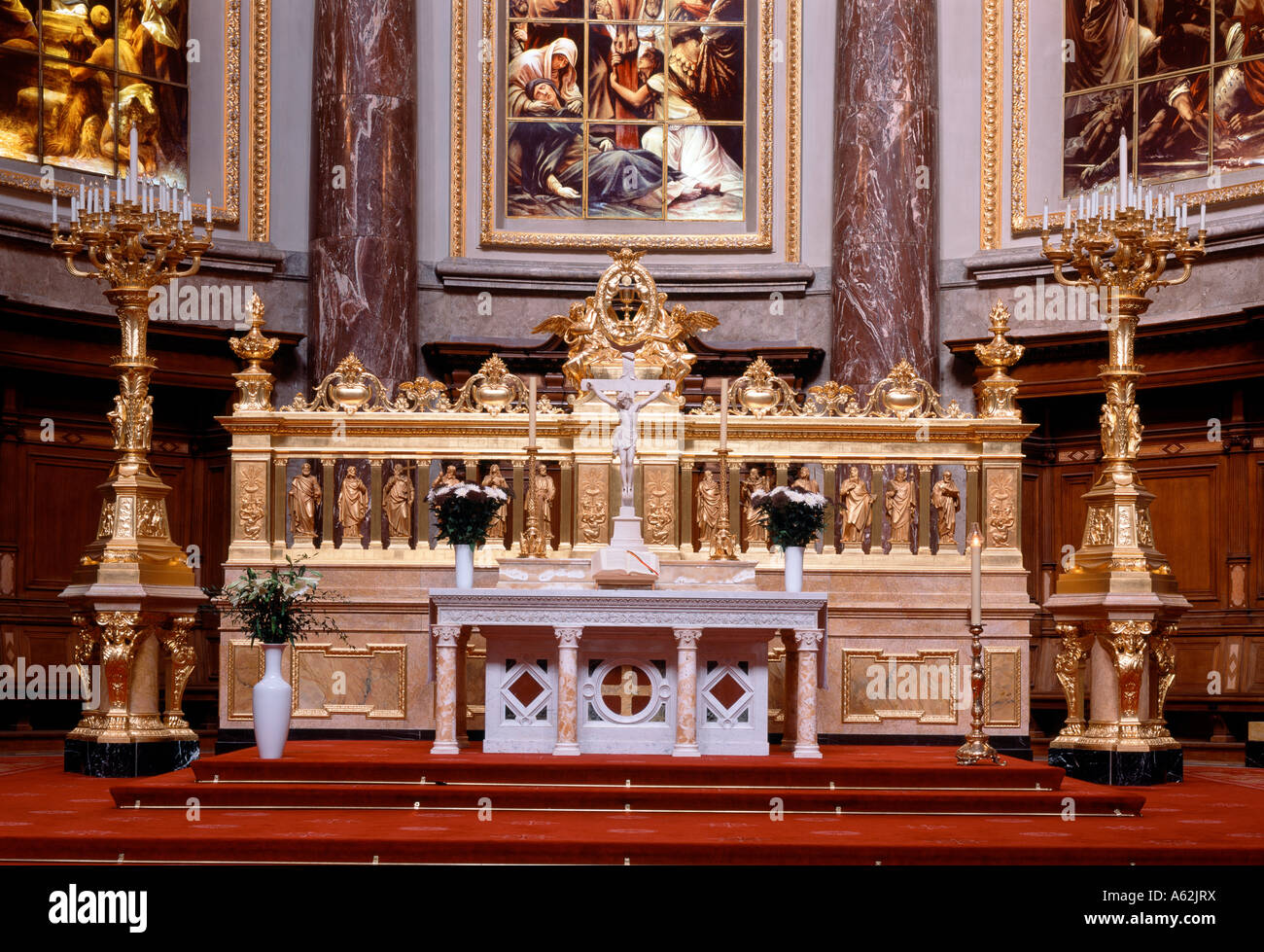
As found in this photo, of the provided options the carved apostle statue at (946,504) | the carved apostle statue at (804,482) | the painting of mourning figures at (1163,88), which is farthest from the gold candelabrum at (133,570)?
the painting of mourning figures at (1163,88)

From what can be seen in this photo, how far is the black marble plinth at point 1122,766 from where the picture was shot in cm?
958

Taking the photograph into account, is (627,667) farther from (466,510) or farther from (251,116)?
(251,116)

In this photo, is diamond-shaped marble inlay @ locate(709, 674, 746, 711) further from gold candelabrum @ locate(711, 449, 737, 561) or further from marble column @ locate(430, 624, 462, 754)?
marble column @ locate(430, 624, 462, 754)

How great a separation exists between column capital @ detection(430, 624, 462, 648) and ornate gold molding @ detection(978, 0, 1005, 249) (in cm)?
904

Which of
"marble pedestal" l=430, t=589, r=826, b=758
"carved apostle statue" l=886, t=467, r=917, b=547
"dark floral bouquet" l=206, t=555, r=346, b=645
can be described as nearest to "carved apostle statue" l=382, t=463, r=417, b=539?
"dark floral bouquet" l=206, t=555, r=346, b=645

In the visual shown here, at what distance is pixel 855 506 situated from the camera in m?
10.4

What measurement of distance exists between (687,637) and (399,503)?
266 centimetres

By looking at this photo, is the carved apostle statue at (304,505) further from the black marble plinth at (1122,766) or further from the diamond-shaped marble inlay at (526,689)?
the black marble plinth at (1122,766)

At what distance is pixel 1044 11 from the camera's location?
52.7 feet

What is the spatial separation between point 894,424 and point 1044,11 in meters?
7.38

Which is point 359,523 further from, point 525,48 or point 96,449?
point 525,48

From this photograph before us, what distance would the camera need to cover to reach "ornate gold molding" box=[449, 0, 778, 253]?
16.5 metres
